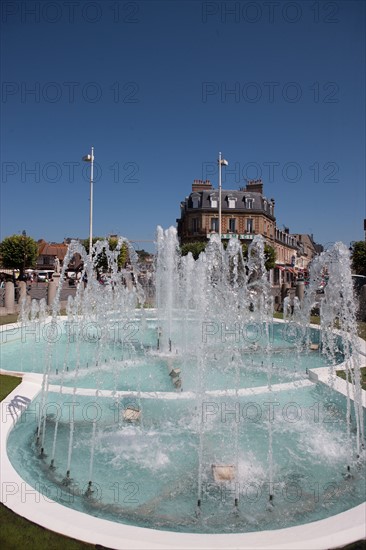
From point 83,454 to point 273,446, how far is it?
2.89 meters

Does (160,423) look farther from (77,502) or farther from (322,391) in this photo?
(322,391)

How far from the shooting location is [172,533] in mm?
3859

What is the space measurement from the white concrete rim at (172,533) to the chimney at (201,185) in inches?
Result: 2254

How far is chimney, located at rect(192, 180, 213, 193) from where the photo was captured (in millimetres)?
59500

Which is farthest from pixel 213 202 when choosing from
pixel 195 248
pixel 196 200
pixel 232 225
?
pixel 195 248

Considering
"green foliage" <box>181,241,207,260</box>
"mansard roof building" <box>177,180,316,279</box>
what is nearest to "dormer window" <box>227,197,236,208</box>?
"mansard roof building" <box>177,180,316,279</box>

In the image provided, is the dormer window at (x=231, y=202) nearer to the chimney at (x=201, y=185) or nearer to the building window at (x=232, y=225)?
the building window at (x=232, y=225)

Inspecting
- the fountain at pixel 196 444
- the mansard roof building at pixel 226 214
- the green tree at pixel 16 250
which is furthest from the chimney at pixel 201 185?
the fountain at pixel 196 444

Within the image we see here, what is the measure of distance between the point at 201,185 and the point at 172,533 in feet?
191

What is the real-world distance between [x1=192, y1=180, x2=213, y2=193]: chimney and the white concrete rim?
5726cm

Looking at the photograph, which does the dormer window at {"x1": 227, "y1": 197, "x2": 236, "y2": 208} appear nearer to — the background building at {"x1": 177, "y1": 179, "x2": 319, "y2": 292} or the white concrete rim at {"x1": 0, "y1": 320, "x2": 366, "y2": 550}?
the background building at {"x1": 177, "y1": 179, "x2": 319, "y2": 292}

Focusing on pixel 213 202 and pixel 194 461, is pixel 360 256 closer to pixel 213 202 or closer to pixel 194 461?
pixel 213 202

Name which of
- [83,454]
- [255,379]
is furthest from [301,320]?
[83,454]

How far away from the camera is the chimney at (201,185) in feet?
195
